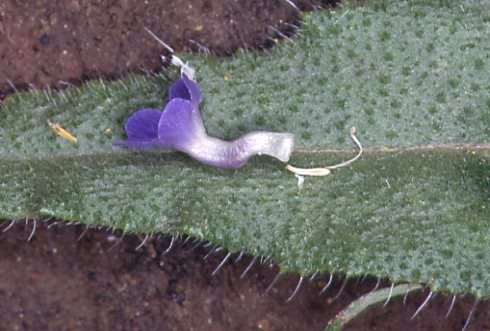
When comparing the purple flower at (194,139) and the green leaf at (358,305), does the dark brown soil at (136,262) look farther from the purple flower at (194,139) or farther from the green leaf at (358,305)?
the purple flower at (194,139)

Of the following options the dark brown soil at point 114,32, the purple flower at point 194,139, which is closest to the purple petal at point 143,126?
the purple flower at point 194,139

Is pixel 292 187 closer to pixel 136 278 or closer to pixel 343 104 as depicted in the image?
pixel 343 104

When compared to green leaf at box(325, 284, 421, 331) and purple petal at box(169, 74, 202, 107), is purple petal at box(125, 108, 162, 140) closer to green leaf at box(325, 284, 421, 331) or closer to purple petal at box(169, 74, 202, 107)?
purple petal at box(169, 74, 202, 107)

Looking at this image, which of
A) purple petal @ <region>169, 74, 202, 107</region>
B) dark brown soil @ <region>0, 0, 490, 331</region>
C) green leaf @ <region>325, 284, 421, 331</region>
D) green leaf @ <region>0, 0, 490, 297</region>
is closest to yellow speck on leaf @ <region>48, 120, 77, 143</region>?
green leaf @ <region>0, 0, 490, 297</region>

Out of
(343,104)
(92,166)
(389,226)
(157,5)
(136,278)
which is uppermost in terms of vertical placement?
(157,5)

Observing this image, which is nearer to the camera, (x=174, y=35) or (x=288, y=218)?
(x=288, y=218)

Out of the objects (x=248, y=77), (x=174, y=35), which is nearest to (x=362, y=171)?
(x=248, y=77)
